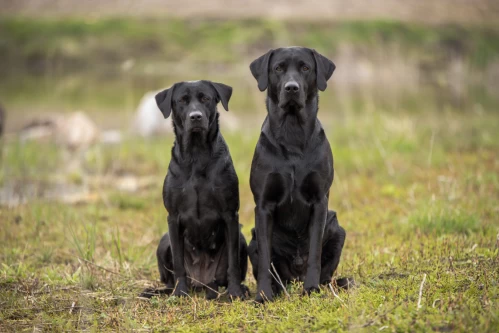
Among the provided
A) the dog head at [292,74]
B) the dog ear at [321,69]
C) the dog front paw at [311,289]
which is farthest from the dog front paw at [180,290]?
the dog ear at [321,69]

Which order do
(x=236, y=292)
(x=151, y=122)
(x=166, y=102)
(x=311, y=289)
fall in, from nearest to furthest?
(x=311, y=289) → (x=236, y=292) → (x=166, y=102) → (x=151, y=122)

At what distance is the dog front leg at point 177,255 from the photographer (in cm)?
535

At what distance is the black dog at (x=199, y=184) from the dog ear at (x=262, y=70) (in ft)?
1.48

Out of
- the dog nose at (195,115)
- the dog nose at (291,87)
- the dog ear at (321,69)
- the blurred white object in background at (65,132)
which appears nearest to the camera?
the dog nose at (291,87)

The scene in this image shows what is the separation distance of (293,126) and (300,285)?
4.19 feet

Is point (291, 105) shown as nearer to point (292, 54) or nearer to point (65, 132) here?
point (292, 54)

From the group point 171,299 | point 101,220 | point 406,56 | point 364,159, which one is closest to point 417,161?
point 364,159

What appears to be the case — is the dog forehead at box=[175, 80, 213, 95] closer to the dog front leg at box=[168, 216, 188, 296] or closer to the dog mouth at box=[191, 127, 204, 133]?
the dog mouth at box=[191, 127, 204, 133]

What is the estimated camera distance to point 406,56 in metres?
39.6

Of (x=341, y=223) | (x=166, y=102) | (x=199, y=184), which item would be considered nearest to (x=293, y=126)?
(x=199, y=184)

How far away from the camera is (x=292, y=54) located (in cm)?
495

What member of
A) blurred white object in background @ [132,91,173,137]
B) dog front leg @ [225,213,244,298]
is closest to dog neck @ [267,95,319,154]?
dog front leg @ [225,213,244,298]

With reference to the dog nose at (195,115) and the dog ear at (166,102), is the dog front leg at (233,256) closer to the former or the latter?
the dog nose at (195,115)

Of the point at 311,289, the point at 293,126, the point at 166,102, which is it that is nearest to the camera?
the point at 311,289
